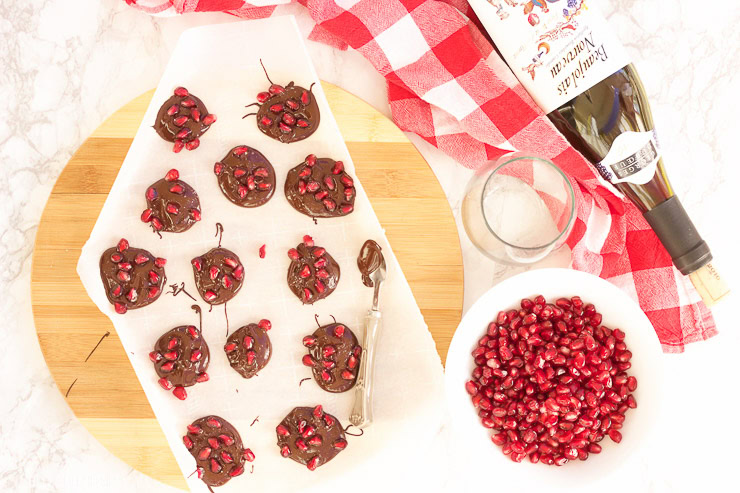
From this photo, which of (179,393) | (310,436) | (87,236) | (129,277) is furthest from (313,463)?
(87,236)

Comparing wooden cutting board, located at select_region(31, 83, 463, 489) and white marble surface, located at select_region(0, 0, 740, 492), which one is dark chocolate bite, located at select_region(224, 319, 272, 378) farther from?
white marble surface, located at select_region(0, 0, 740, 492)

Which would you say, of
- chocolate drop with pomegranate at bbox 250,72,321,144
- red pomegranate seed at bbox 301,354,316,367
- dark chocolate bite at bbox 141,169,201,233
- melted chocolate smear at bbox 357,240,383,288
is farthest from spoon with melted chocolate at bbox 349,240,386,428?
dark chocolate bite at bbox 141,169,201,233

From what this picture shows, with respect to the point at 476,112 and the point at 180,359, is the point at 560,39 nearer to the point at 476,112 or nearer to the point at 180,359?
the point at 476,112

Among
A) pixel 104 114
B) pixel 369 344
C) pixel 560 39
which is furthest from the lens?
pixel 104 114

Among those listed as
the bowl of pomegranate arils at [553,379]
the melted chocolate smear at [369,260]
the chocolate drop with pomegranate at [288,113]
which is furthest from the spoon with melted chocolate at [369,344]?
the chocolate drop with pomegranate at [288,113]

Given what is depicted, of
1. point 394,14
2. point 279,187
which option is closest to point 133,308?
point 279,187
